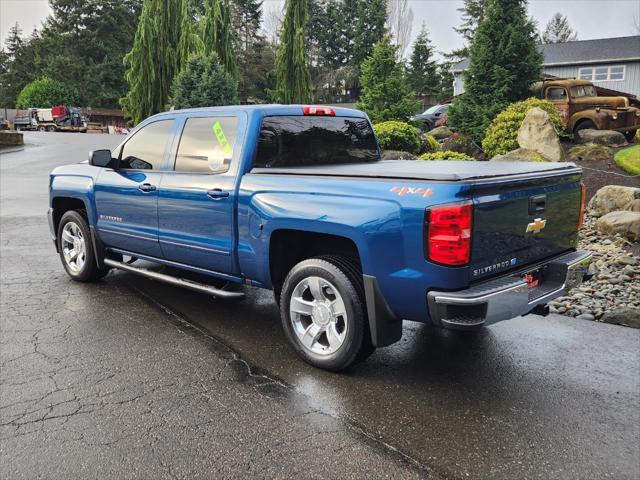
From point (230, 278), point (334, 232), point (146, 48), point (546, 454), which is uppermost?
point (146, 48)

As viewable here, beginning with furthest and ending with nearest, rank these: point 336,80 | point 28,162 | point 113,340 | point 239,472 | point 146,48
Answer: point 336,80, point 146,48, point 28,162, point 113,340, point 239,472

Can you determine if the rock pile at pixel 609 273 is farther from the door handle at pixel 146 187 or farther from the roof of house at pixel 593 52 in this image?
the roof of house at pixel 593 52

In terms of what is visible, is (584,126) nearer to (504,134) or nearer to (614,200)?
(504,134)

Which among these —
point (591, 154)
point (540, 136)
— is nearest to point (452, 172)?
point (540, 136)

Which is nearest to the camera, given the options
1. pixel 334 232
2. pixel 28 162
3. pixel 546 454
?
pixel 546 454

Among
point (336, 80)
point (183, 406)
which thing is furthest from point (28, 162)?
point (336, 80)

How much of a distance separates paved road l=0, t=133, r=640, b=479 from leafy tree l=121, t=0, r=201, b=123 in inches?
962

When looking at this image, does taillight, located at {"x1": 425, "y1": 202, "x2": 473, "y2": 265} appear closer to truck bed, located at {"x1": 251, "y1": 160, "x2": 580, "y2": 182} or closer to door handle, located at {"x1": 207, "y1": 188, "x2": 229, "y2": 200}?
truck bed, located at {"x1": 251, "y1": 160, "x2": 580, "y2": 182}

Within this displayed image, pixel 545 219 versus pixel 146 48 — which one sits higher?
pixel 146 48

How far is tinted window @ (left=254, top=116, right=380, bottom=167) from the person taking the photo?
15.8 feet

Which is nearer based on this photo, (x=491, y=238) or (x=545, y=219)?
(x=491, y=238)

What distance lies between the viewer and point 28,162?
74.3ft

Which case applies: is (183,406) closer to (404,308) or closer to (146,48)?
(404,308)

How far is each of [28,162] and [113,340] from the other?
2075 cm
